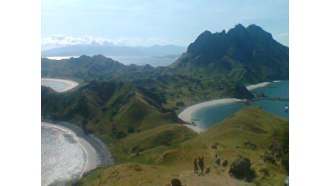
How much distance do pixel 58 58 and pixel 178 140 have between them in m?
4.62

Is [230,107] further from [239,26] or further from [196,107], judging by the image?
[239,26]

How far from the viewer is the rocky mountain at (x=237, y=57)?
1139 centimetres

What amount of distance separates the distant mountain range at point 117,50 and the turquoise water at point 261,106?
2184 mm

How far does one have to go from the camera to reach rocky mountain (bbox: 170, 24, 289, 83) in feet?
A: 37.4

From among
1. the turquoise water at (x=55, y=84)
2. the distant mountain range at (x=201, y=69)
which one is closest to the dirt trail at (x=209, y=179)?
the distant mountain range at (x=201, y=69)

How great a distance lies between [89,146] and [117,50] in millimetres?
3139

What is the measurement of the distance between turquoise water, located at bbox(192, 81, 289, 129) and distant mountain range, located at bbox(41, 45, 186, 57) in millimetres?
2184

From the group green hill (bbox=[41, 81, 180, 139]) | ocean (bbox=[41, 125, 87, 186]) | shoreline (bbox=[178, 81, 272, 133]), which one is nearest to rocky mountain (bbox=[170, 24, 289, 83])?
shoreline (bbox=[178, 81, 272, 133])

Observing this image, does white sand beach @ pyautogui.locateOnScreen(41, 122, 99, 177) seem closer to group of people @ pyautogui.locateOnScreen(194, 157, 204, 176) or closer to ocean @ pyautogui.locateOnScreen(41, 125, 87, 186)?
ocean @ pyautogui.locateOnScreen(41, 125, 87, 186)

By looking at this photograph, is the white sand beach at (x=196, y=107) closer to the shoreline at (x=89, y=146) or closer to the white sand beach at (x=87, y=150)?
the shoreline at (x=89, y=146)

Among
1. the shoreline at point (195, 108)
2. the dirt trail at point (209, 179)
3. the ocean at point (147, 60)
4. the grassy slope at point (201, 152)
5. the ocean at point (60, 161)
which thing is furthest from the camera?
the ocean at point (147, 60)

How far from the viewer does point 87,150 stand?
10938 millimetres

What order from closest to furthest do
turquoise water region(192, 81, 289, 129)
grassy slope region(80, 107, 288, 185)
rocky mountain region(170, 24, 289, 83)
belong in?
grassy slope region(80, 107, 288, 185) → turquoise water region(192, 81, 289, 129) → rocky mountain region(170, 24, 289, 83)
